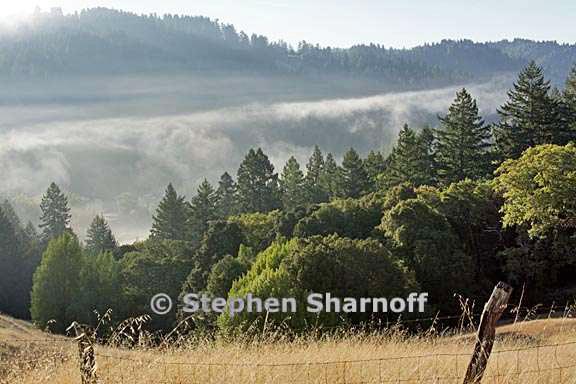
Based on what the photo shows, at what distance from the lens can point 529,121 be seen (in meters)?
50.2

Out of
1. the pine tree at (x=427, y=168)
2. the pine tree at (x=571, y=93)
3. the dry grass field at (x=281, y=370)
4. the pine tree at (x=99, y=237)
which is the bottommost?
the pine tree at (x=99, y=237)

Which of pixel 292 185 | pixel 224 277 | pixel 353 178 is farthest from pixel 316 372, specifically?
pixel 292 185

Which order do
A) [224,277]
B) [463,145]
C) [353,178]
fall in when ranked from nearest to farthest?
1. [224,277]
2. [463,145]
3. [353,178]

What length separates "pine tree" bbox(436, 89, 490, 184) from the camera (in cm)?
5312

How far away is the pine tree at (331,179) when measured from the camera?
64312 millimetres

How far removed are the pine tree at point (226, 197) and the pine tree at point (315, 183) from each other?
8.38m

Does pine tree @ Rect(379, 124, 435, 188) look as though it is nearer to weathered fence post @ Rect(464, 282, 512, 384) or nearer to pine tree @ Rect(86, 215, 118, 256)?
pine tree @ Rect(86, 215, 118, 256)

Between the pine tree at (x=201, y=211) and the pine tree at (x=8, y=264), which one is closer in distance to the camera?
the pine tree at (x=8, y=264)

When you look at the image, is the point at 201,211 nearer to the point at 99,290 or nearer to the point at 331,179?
the point at 331,179

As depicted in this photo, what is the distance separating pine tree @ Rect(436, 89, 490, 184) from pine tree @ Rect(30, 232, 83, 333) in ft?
101

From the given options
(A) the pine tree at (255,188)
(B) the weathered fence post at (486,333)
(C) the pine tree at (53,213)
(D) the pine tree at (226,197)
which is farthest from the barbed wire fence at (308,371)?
(C) the pine tree at (53,213)

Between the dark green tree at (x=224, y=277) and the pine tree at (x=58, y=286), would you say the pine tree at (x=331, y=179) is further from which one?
the dark green tree at (x=224, y=277)

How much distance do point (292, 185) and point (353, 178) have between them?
10.8 meters

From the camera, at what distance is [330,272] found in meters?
28.5
